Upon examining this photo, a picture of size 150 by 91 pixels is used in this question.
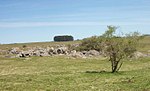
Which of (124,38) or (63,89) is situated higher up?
(124,38)

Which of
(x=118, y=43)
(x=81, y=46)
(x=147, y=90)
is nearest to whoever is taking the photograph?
(x=147, y=90)

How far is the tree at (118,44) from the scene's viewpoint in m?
45.1

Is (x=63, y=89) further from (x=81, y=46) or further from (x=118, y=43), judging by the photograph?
(x=81, y=46)

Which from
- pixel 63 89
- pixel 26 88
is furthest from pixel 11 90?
pixel 63 89

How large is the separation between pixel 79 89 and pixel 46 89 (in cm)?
295

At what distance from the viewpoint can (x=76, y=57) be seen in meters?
81.5

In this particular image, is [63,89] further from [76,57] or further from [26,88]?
[76,57]

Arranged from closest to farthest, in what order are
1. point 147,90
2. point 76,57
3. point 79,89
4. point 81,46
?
point 147,90 → point 79,89 → point 76,57 → point 81,46

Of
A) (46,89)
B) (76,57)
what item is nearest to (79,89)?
(46,89)

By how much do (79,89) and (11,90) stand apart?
6.11 metres

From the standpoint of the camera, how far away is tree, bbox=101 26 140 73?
45.1 m

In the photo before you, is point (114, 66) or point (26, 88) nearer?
point (26, 88)

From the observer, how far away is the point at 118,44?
44938 millimetres

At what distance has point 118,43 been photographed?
148 ft
